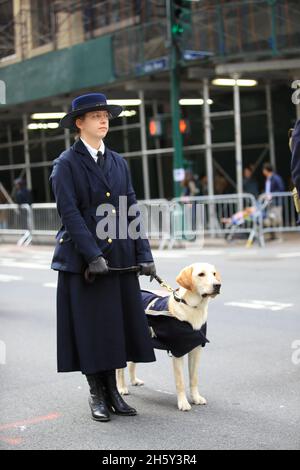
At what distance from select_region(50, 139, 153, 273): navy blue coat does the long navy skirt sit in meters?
0.12

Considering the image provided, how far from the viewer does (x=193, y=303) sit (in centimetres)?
550

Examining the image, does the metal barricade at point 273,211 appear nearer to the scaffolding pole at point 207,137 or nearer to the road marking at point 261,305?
the scaffolding pole at point 207,137

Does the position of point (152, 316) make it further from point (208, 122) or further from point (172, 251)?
point (208, 122)

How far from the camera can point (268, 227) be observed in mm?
18062

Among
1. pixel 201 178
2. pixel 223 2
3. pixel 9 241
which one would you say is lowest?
pixel 9 241

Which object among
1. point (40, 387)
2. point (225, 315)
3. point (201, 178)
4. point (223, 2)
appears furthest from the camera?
point (201, 178)

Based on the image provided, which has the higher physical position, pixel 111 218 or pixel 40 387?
pixel 111 218

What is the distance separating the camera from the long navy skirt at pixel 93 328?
5.25 metres

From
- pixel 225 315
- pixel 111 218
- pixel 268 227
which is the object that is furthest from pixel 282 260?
pixel 111 218

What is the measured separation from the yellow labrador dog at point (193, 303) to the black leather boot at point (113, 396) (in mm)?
363

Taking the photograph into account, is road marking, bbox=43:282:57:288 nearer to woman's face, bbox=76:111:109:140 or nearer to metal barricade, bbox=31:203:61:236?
woman's face, bbox=76:111:109:140

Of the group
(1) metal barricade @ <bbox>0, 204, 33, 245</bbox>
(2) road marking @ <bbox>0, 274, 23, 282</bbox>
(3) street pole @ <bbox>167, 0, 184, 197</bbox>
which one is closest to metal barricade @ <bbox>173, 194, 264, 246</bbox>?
(3) street pole @ <bbox>167, 0, 184, 197</bbox>

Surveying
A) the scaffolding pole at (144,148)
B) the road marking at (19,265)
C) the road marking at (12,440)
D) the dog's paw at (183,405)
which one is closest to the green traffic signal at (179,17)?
the scaffolding pole at (144,148)

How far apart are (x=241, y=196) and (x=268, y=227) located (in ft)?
3.14
